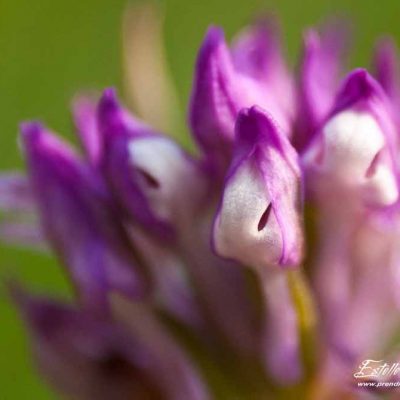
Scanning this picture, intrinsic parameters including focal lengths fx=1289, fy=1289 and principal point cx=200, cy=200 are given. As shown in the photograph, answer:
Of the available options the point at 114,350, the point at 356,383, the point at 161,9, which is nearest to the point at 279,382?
the point at 356,383

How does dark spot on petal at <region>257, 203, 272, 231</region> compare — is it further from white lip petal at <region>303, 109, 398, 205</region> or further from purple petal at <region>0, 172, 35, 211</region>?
purple petal at <region>0, 172, 35, 211</region>

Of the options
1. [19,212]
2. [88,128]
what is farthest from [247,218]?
[19,212]

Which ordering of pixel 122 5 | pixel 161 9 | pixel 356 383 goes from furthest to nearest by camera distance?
1. pixel 122 5
2. pixel 161 9
3. pixel 356 383

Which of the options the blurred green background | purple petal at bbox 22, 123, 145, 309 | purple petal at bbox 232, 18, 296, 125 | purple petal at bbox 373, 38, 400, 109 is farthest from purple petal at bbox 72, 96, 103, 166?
the blurred green background

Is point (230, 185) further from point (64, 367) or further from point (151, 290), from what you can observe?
point (64, 367)

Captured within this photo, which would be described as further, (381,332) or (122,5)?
(122,5)

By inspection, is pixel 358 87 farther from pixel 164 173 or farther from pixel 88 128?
pixel 88 128
